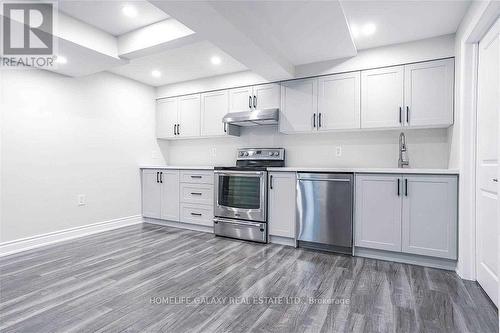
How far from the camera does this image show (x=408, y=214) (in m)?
2.60

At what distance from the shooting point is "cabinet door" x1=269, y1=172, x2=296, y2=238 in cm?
319

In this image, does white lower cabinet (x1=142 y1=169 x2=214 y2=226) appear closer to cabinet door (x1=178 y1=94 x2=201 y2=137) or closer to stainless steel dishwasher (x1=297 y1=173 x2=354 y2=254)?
cabinet door (x1=178 y1=94 x2=201 y2=137)

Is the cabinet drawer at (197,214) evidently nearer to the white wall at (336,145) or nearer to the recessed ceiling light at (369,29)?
the white wall at (336,145)


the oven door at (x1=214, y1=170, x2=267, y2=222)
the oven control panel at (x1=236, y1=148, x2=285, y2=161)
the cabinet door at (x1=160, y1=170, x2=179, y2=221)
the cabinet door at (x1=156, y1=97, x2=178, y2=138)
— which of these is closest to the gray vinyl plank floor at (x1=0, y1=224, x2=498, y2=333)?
the oven door at (x1=214, y1=170, x2=267, y2=222)

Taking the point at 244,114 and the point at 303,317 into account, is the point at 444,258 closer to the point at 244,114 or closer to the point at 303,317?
the point at 303,317

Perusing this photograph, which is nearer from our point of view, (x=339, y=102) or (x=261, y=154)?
(x=339, y=102)

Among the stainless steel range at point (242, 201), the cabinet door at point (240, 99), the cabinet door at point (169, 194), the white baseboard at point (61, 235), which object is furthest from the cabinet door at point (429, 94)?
the white baseboard at point (61, 235)

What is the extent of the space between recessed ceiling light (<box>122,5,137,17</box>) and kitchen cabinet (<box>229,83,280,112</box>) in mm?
1737

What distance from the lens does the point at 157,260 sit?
2.69 meters

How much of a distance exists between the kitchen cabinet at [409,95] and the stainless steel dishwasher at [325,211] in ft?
2.82

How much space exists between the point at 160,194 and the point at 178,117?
1.34 m

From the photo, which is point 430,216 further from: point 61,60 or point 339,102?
point 61,60

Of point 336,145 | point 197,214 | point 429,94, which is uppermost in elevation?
point 429,94

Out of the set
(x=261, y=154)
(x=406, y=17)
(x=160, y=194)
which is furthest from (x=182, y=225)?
(x=406, y=17)
